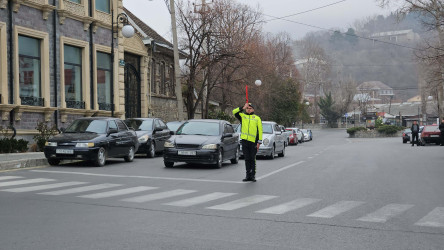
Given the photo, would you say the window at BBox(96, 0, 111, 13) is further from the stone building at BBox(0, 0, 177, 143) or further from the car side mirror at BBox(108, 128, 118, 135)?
the car side mirror at BBox(108, 128, 118, 135)

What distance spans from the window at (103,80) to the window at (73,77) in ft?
5.47

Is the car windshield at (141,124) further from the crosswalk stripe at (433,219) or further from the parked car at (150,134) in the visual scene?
the crosswalk stripe at (433,219)

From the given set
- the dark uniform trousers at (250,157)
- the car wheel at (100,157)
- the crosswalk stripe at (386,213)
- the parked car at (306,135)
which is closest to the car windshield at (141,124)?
the car wheel at (100,157)

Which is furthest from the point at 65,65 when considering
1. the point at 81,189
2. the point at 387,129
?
the point at 387,129

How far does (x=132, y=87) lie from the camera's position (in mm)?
33406

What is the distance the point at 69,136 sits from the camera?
659 inches

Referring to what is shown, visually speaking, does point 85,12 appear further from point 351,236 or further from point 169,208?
point 351,236

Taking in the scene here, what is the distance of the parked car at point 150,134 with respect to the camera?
2158 cm

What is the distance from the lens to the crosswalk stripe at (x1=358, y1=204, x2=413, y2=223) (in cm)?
786

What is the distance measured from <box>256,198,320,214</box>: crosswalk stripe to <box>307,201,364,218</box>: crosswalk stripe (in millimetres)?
467

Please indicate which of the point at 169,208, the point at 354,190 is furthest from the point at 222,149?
the point at 169,208

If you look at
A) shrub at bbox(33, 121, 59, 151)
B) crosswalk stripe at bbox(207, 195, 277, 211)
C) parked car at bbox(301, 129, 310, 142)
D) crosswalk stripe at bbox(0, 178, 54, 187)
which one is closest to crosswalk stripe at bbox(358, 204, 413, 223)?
crosswalk stripe at bbox(207, 195, 277, 211)

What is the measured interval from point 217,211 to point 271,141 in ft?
44.1

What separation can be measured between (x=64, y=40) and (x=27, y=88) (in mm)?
3276
